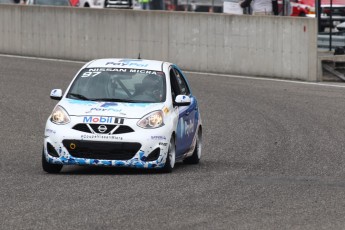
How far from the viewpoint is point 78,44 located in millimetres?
33156

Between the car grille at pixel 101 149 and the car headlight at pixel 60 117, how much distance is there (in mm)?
281

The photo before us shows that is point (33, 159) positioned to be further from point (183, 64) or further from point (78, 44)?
point (78, 44)

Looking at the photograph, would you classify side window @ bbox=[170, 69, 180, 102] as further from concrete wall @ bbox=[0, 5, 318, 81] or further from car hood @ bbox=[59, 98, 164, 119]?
concrete wall @ bbox=[0, 5, 318, 81]

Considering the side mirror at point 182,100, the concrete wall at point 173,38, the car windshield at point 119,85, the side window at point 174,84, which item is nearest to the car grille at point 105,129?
the car windshield at point 119,85

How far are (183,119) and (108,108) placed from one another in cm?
127

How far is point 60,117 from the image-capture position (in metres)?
13.7

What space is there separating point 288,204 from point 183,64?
64.9ft

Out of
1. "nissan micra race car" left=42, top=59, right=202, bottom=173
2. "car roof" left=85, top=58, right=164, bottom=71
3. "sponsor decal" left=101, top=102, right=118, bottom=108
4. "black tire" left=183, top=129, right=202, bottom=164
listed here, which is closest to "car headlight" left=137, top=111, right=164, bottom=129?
"nissan micra race car" left=42, top=59, right=202, bottom=173

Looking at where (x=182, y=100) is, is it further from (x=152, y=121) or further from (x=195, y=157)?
(x=195, y=157)

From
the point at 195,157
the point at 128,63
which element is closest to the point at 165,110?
the point at 128,63

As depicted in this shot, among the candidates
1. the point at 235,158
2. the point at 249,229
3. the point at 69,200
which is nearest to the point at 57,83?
the point at 235,158

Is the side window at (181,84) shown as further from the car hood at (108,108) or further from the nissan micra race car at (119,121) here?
the car hood at (108,108)

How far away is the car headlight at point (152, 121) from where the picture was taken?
13.5 metres

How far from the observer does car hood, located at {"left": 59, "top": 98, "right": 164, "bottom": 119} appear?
13555 mm
